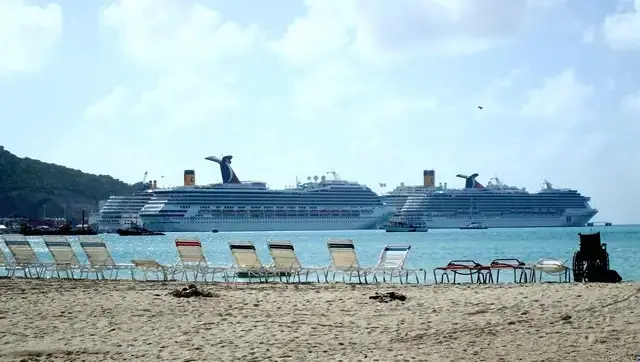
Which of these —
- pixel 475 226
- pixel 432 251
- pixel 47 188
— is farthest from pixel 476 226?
pixel 47 188

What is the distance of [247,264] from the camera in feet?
44.8

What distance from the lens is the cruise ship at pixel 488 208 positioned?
327 ft

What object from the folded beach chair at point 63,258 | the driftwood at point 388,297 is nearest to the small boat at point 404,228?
the folded beach chair at point 63,258

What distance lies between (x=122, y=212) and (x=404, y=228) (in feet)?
101

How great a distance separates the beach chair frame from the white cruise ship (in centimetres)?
7919

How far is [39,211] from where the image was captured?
5807 inches

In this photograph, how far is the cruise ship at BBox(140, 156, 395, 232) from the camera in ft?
276

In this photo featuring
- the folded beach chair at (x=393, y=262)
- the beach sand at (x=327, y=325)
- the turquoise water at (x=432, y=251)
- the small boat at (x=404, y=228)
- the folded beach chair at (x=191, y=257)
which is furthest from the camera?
the small boat at (x=404, y=228)

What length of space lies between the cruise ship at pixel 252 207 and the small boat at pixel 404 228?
6918mm

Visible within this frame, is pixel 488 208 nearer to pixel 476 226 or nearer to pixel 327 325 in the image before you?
pixel 476 226

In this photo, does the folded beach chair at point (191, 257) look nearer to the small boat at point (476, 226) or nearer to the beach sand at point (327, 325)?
the beach sand at point (327, 325)

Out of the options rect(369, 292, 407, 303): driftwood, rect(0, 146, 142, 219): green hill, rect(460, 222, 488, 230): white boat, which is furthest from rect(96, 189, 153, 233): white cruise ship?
rect(369, 292, 407, 303): driftwood

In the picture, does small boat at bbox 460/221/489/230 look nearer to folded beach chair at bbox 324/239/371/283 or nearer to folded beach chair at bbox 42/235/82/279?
folded beach chair at bbox 42/235/82/279

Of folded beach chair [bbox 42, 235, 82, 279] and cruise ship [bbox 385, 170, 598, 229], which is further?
cruise ship [bbox 385, 170, 598, 229]
